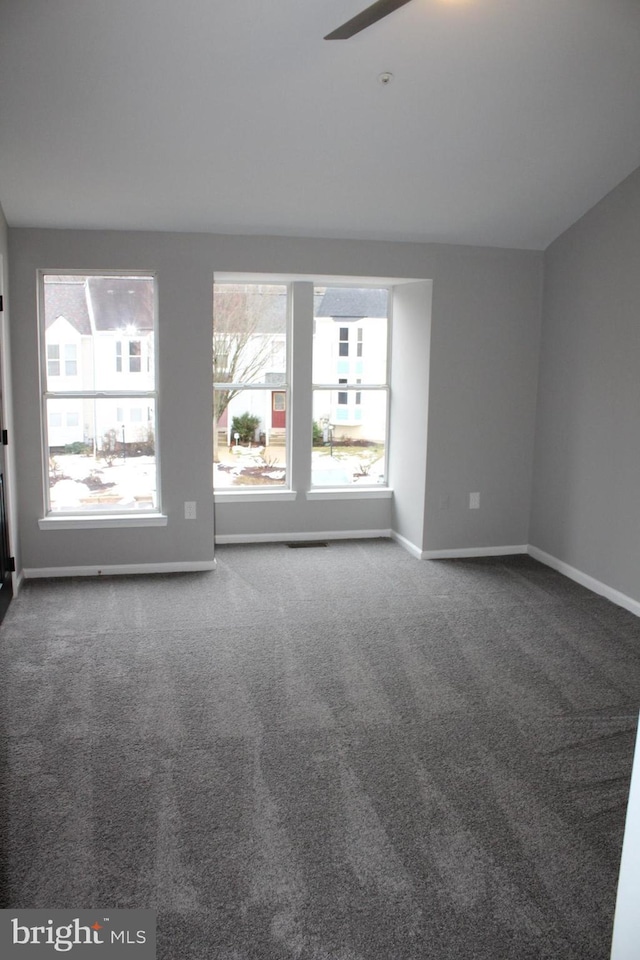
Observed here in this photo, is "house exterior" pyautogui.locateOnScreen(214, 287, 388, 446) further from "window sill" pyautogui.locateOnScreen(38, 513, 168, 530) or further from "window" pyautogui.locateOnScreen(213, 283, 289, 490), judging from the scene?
"window sill" pyautogui.locateOnScreen(38, 513, 168, 530)

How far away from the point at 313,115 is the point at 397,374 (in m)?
2.57

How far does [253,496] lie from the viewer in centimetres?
608

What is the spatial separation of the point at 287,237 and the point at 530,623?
2.99 meters

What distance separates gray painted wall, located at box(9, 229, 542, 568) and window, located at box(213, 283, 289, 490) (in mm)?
327

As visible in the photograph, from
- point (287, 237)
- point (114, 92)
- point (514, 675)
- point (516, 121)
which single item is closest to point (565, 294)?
point (516, 121)

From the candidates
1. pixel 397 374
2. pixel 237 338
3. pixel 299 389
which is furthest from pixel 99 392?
pixel 397 374

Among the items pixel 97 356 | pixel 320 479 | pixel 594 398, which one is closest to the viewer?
pixel 594 398

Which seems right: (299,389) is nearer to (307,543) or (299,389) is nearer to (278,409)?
(278,409)

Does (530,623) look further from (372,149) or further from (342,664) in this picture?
(372,149)

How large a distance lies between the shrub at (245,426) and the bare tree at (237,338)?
13cm

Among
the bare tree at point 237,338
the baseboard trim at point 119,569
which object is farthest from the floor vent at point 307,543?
the bare tree at point 237,338

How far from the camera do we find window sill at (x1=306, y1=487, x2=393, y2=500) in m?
6.18

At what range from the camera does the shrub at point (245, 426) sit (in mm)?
6047

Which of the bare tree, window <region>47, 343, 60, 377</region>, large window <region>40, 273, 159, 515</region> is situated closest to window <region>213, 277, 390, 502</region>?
the bare tree
